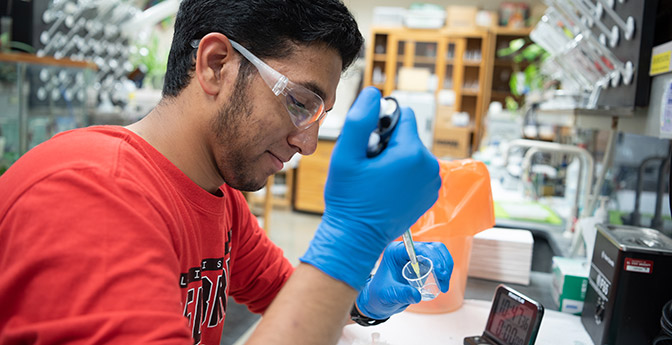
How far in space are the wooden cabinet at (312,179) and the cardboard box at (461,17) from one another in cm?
274

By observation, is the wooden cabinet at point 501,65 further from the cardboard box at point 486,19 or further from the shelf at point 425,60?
the shelf at point 425,60

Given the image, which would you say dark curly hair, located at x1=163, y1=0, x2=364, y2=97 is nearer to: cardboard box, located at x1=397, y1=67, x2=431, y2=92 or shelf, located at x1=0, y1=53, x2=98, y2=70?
shelf, located at x1=0, y1=53, x2=98, y2=70

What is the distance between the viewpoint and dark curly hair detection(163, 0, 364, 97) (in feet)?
2.83

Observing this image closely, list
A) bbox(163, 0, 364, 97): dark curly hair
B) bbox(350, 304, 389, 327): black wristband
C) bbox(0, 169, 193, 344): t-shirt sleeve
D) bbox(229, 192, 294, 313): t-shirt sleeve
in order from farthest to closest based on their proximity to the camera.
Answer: bbox(229, 192, 294, 313): t-shirt sleeve → bbox(350, 304, 389, 327): black wristband → bbox(163, 0, 364, 97): dark curly hair → bbox(0, 169, 193, 344): t-shirt sleeve

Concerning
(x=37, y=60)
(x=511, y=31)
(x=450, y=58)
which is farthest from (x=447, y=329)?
(x=511, y=31)

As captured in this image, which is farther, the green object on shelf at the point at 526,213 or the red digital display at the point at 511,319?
the green object on shelf at the point at 526,213

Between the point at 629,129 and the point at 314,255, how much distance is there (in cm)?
118

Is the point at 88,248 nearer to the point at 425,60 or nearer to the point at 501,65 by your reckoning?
the point at 425,60

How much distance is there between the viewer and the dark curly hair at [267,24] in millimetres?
863

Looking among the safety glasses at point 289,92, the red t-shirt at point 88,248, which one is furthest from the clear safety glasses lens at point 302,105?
the red t-shirt at point 88,248

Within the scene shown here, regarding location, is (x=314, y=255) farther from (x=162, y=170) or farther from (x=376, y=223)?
(x=162, y=170)

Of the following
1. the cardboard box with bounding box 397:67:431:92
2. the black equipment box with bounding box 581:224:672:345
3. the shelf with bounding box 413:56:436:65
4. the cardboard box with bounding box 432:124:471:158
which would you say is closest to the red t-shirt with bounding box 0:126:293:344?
the black equipment box with bounding box 581:224:672:345

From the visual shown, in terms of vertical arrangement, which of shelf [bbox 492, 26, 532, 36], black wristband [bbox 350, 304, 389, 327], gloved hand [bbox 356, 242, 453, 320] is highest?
shelf [bbox 492, 26, 532, 36]

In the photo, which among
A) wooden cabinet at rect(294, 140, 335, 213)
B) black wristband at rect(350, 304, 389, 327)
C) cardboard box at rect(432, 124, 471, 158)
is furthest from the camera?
cardboard box at rect(432, 124, 471, 158)
